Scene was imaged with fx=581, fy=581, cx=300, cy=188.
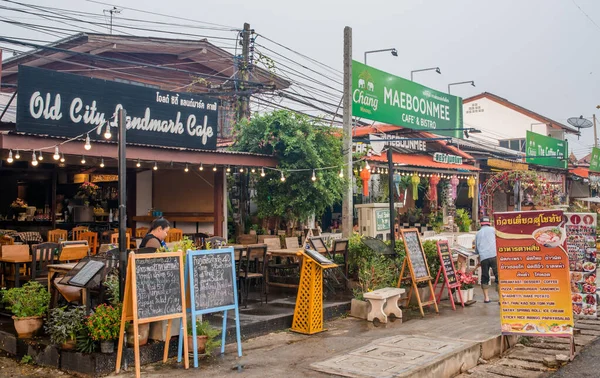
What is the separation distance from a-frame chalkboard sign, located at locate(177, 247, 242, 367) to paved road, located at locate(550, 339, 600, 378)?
4.11 m

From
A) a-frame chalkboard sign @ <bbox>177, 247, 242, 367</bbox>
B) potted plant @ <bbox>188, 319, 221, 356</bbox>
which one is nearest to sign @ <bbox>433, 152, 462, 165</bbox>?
a-frame chalkboard sign @ <bbox>177, 247, 242, 367</bbox>

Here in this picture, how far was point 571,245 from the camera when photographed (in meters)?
10.3

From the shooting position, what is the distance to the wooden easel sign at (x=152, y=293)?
6453mm

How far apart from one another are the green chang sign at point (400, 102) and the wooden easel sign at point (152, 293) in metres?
8.68

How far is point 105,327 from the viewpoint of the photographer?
265 inches

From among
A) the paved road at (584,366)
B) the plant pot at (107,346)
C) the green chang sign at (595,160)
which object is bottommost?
the paved road at (584,366)

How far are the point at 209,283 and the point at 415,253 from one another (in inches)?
193

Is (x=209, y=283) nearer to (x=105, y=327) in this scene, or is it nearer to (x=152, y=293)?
(x=152, y=293)

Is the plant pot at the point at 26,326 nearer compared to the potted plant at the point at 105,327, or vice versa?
the potted plant at the point at 105,327

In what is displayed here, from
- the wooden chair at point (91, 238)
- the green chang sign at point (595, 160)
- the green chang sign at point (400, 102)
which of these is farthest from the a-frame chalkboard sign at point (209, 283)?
the green chang sign at point (595, 160)

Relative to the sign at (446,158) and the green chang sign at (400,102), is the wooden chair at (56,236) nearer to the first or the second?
the green chang sign at (400,102)

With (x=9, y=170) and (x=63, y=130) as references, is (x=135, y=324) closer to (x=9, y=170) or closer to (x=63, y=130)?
(x=63, y=130)

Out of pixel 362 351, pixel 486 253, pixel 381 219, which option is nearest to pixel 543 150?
pixel 381 219

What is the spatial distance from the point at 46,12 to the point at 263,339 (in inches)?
436
